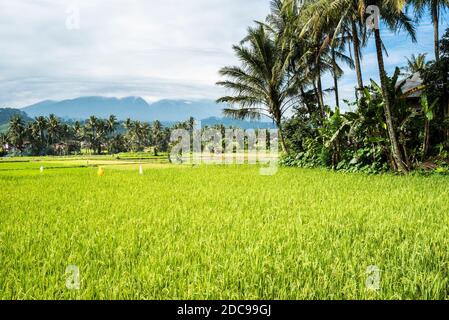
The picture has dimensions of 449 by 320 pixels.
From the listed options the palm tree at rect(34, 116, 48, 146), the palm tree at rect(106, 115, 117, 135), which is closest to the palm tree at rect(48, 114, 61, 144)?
the palm tree at rect(34, 116, 48, 146)

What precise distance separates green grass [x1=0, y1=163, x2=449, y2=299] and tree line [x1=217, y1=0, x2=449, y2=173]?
161 inches

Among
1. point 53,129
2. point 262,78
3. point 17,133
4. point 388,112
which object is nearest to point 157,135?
point 53,129

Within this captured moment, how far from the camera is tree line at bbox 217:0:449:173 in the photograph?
9.35 m

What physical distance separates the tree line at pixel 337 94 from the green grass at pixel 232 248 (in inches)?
161

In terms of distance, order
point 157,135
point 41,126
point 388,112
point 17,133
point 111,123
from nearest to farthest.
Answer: point 388,112
point 17,133
point 41,126
point 157,135
point 111,123

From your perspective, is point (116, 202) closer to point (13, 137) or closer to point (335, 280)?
point (335, 280)

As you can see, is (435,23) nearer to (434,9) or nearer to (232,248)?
(434,9)

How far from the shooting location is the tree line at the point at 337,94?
935 cm

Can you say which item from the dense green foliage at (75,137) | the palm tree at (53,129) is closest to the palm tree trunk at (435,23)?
the dense green foliage at (75,137)

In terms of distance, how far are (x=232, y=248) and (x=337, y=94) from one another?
1403 centimetres

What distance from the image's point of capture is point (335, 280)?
2385 millimetres

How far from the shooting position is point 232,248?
3170 millimetres

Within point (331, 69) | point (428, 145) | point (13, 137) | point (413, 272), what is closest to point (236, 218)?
point (413, 272)
